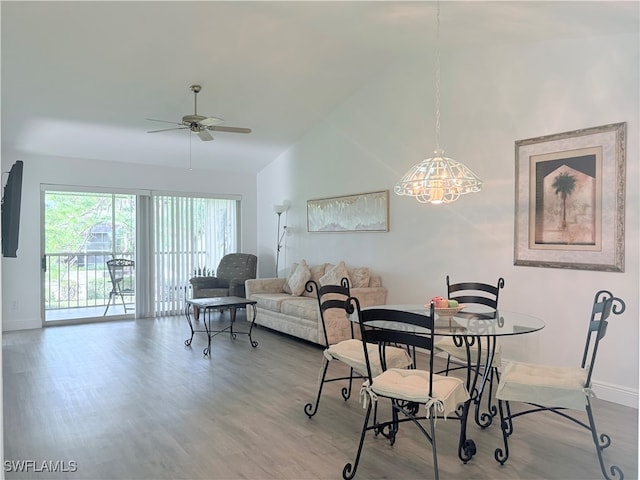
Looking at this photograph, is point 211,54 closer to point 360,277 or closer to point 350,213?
point 350,213

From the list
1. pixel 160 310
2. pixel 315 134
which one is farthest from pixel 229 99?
pixel 160 310

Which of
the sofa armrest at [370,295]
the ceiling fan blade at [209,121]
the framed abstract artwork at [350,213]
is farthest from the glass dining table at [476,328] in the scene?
the ceiling fan blade at [209,121]

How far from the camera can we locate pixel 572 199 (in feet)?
12.3

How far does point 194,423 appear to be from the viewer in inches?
122

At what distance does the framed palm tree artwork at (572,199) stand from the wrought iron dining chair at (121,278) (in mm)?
6037

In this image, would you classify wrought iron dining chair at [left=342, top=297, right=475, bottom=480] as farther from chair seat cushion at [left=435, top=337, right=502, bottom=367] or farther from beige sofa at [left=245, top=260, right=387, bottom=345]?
beige sofa at [left=245, top=260, right=387, bottom=345]

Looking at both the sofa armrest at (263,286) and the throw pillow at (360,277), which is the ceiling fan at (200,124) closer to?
the throw pillow at (360,277)

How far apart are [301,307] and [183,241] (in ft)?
9.88

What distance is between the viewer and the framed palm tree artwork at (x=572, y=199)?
3502 millimetres

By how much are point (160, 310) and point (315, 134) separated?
3630mm

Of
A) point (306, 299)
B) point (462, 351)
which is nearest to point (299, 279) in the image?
point (306, 299)

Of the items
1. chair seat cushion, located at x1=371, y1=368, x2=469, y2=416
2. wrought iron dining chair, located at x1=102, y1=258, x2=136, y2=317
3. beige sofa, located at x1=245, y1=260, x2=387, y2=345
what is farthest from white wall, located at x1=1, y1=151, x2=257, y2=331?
chair seat cushion, located at x1=371, y1=368, x2=469, y2=416

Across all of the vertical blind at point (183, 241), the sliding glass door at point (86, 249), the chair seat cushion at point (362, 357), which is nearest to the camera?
the chair seat cushion at point (362, 357)

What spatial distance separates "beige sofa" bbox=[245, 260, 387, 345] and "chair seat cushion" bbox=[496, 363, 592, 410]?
2.53 m
